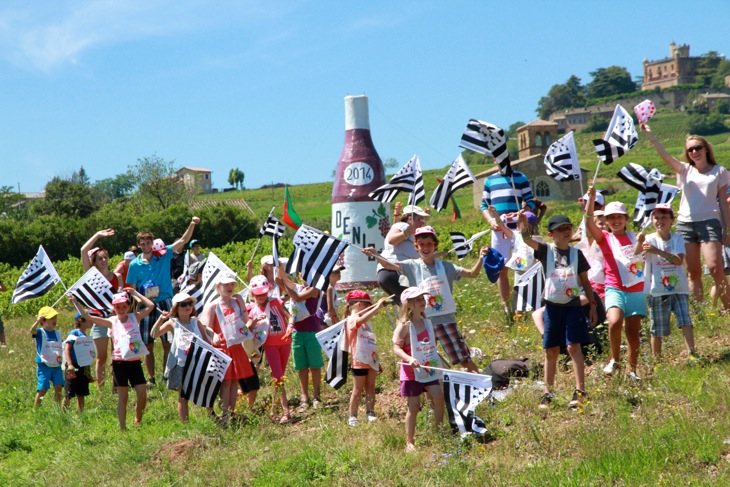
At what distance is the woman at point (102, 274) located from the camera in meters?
11.9

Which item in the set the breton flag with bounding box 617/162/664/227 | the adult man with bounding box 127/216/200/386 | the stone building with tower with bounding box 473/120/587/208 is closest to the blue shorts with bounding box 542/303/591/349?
the breton flag with bounding box 617/162/664/227

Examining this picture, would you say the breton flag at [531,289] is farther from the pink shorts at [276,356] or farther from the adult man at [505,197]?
the pink shorts at [276,356]

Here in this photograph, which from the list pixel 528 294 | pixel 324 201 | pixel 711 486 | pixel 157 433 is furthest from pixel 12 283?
pixel 324 201

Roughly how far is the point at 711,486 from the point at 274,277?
5.74 meters

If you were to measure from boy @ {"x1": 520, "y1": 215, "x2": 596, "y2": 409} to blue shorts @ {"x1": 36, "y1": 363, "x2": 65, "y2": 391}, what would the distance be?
719cm

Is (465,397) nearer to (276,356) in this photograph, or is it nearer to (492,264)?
(492,264)

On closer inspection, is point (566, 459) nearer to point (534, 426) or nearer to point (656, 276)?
point (534, 426)

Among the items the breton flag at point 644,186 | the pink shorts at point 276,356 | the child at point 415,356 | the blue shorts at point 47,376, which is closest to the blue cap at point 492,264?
the child at point 415,356

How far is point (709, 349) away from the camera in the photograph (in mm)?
9172

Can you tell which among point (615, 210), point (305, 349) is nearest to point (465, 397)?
point (615, 210)

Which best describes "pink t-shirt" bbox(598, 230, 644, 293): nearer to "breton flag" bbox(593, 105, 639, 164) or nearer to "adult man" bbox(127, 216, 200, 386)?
"breton flag" bbox(593, 105, 639, 164)

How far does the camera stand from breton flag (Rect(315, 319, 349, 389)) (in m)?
9.24

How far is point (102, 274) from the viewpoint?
1177 cm

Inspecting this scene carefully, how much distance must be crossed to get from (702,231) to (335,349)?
4211 millimetres
